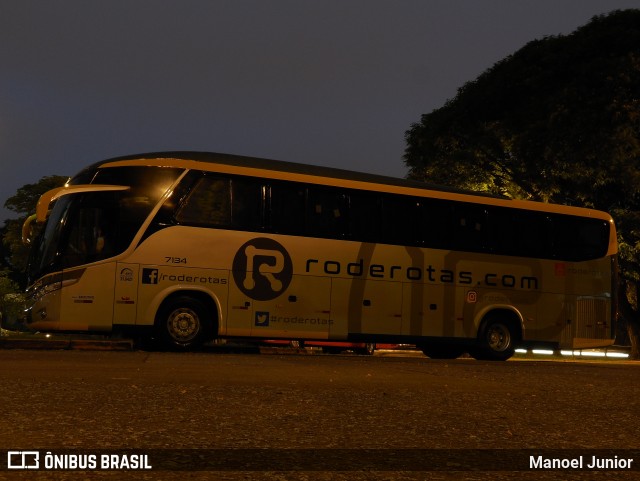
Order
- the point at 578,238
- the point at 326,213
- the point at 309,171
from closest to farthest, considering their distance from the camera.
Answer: the point at 326,213
the point at 309,171
the point at 578,238

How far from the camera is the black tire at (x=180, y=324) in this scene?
54.3ft

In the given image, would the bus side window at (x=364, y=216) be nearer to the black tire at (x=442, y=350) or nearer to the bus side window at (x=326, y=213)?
the bus side window at (x=326, y=213)

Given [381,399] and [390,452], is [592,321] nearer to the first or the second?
[381,399]

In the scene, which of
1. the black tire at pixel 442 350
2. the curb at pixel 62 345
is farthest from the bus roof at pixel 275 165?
the curb at pixel 62 345

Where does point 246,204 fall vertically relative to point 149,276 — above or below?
above

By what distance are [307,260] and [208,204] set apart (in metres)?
2.33

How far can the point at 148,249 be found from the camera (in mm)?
16391

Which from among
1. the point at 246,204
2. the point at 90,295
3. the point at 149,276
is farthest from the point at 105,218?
the point at 246,204

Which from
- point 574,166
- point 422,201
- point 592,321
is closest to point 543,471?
point 422,201

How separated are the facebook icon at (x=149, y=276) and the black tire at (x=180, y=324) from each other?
50 cm

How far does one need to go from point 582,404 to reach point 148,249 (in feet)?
30.2

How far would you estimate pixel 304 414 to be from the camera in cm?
773

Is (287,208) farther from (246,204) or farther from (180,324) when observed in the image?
(180,324)

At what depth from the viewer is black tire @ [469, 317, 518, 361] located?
19906 mm
